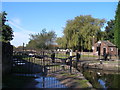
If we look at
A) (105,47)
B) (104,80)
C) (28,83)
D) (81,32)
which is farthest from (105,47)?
(28,83)

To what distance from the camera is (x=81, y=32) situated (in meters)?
51.0

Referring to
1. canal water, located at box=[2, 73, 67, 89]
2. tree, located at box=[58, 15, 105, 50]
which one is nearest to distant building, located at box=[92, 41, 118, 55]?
tree, located at box=[58, 15, 105, 50]

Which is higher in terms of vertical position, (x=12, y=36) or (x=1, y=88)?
(x=12, y=36)

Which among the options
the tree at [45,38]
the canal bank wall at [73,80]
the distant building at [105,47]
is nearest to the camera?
the canal bank wall at [73,80]

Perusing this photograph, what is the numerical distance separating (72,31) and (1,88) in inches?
1754

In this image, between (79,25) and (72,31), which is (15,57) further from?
(79,25)

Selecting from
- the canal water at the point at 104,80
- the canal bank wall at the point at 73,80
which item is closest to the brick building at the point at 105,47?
the canal water at the point at 104,80

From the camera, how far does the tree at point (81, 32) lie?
165 ft

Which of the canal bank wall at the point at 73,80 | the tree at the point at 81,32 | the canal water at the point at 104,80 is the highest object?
the tree at the point at 81,32

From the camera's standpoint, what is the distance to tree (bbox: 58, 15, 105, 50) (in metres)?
50.3

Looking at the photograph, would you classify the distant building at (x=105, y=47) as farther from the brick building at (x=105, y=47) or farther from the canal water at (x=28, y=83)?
the canal water at (x=28, y=83)

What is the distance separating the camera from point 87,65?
926 inches

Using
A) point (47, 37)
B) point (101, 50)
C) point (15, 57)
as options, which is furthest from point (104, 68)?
point (47, 37)

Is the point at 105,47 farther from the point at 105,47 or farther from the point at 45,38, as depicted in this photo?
the point at 45,38
